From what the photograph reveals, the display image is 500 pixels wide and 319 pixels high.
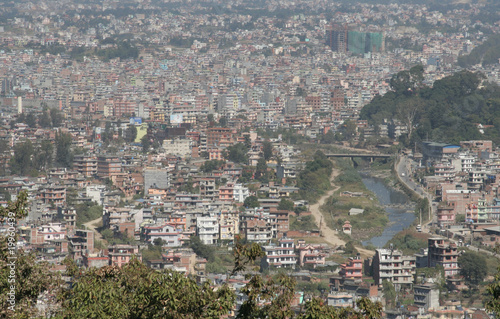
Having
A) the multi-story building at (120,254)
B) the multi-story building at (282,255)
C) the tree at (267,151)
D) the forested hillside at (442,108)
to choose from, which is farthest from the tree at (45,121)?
the multi-story building at (282,255)

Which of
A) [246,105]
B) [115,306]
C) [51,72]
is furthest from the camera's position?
[51,72]

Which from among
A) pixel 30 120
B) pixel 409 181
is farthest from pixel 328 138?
pixel 30 120

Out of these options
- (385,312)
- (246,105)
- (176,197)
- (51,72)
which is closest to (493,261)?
(385,312)

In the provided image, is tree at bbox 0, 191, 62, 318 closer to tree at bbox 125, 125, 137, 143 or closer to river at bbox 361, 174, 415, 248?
river at bbox 361, 174, 415, 248

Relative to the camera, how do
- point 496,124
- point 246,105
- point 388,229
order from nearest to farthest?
1. point 388,229
2. point 496,124
3. point 246,105

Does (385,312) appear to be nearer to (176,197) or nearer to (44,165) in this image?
(176,197)

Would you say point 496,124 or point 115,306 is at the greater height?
point 115,306
